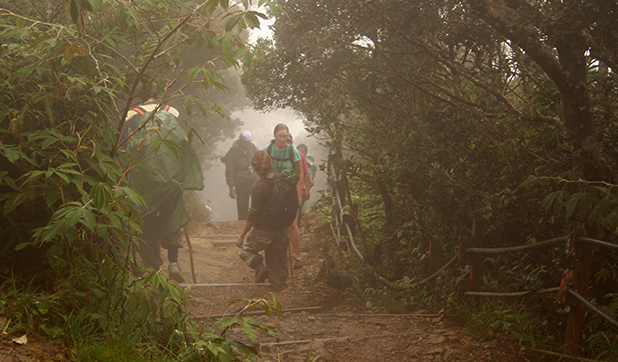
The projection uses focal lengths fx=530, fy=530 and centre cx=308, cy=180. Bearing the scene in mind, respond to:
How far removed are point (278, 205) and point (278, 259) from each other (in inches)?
30.3

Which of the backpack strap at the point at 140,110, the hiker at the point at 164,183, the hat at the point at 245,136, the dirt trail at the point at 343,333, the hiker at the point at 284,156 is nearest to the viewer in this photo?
the dirt trail at the point at 343,333

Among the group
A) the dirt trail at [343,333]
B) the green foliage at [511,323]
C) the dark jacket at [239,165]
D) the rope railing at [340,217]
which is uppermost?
the dark jacket at [239,165]

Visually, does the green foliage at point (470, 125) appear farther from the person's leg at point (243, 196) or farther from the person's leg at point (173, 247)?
the person's leg at point (243, 196)

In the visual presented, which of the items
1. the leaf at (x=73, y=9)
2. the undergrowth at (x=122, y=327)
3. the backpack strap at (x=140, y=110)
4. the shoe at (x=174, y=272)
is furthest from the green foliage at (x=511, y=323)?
the backpack strap at (x=140, y=110)

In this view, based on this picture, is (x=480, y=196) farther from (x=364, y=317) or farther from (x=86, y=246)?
(x=86, y=246)

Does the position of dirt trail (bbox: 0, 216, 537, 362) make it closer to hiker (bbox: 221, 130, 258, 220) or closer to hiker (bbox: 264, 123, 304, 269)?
hiker (bbox: 264, 123, 304, 269)

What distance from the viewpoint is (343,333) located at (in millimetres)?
4758

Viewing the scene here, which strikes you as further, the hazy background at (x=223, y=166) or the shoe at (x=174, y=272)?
the hazy background at (x=223, y=166)

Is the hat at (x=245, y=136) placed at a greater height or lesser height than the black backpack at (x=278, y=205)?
greater

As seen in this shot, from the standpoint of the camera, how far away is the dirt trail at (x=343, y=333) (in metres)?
3.98

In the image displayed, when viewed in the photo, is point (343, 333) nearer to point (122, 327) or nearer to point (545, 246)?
point (545, 246)

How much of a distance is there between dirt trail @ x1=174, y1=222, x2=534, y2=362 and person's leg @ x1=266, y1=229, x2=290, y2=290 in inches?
5.3

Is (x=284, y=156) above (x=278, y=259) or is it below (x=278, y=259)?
above

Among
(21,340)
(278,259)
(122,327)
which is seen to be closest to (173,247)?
(278,259)
